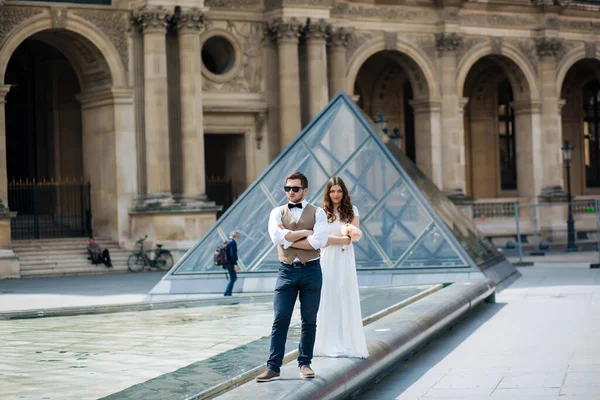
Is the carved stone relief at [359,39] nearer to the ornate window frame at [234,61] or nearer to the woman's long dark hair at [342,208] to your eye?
the ornate window frame at [234,61]

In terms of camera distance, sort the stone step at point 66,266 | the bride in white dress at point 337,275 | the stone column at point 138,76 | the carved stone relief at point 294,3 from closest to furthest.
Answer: the bride in white dress at point 337,275, the stone step at point 66,266, the stone column at point 138,76, the carved stone relief at point 294,3

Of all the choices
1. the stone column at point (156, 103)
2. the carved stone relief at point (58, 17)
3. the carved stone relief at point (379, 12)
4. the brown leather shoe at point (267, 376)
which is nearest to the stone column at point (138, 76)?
the stone column at point (156, 103)

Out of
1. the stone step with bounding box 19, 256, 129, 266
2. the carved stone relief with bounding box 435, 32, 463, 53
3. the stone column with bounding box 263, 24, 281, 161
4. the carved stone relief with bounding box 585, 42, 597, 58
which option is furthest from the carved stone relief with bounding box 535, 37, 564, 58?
the stone step with bounding box 19, 256, 129, 266

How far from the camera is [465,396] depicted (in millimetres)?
11125

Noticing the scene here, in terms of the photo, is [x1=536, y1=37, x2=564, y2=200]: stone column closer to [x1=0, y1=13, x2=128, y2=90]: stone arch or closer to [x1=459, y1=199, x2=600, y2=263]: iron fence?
[x1=459, y1=199, x2=600, y2=263]: iron fence

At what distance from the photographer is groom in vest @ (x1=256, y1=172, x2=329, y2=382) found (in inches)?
393

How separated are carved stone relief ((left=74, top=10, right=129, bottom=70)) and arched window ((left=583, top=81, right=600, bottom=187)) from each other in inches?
982

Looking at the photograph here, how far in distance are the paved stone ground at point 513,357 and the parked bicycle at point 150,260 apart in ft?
47.0

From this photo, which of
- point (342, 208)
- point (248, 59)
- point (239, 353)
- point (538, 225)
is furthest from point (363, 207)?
point (538, 225)

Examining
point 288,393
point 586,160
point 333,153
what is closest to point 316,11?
point 333,153

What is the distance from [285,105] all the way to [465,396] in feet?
90.2

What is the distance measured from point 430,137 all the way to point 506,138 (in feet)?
30.5

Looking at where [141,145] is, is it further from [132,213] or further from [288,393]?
[288,393]

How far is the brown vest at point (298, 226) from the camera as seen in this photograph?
33.1ft
